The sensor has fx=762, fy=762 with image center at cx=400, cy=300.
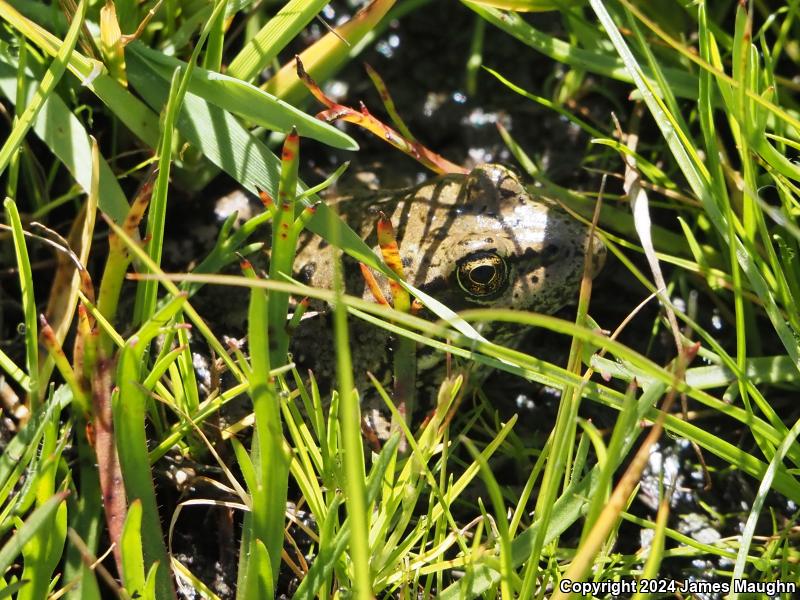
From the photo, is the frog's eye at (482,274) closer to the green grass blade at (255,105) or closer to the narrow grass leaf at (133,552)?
the green grass blade at (255,105)

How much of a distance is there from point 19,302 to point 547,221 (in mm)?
1815

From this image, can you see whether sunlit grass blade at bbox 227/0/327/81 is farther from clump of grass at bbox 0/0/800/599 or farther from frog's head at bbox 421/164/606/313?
frog's head at bbox 421/164/606/313

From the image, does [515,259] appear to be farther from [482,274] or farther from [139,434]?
[139,434]

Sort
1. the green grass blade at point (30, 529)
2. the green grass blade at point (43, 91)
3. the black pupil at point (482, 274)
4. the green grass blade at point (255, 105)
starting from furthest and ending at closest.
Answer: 1. the black pupil at point (482, 274)
2. the green grass blade at point (255, 105)
3. the green grass blade at point (43, 91)
4. the green grass blade at point (30, 529)

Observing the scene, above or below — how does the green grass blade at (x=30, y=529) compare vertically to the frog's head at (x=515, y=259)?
below

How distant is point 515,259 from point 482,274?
0.41ft

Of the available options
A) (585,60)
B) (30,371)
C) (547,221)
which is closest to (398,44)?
(585,60)

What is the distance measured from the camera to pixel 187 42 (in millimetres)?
2391

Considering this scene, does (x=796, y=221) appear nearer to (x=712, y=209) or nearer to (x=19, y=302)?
(x=712, y=209)

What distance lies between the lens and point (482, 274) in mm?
2398

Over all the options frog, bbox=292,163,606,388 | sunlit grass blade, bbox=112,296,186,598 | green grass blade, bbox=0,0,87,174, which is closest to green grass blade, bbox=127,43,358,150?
green grass blade, bbox=0,0,87,174

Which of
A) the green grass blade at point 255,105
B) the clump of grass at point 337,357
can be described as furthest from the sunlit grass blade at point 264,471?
the green grass blade at point 255,105

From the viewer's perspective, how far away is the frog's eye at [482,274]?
239 centimetres

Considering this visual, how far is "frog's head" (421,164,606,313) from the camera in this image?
2412 millimetres
